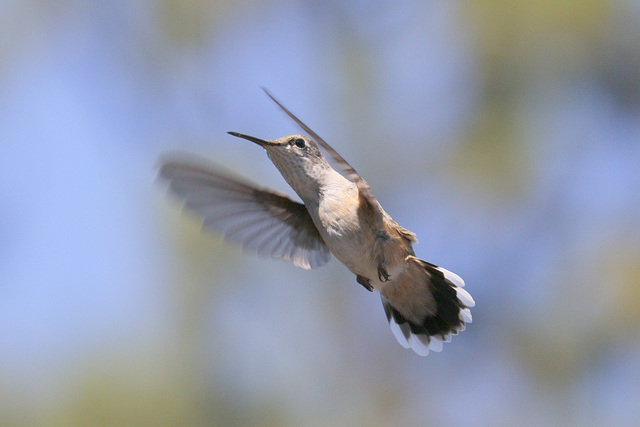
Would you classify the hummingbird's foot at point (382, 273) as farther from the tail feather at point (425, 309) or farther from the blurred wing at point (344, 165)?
the tail feather at point (425, 309)

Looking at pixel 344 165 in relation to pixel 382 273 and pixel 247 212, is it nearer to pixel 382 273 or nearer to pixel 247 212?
pixel 382 273

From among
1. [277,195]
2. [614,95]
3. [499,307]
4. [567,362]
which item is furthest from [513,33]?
[277,195]

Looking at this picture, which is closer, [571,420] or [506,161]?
[571,420]

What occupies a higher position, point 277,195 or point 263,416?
point 277,195

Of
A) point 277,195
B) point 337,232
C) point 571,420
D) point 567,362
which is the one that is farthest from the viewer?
point 567,362

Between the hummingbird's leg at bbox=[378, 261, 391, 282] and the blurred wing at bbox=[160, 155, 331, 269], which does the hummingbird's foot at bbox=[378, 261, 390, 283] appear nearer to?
the hummingbird's leg at bbox=[378, 261, 391, 282]

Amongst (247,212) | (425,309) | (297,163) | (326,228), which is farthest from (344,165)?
(425,309)

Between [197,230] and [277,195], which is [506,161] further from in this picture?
[277,195]

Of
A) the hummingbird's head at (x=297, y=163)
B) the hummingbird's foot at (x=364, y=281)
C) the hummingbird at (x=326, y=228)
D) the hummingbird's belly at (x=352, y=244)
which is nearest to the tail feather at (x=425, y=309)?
the hummingbird at (x=326, y=228)
